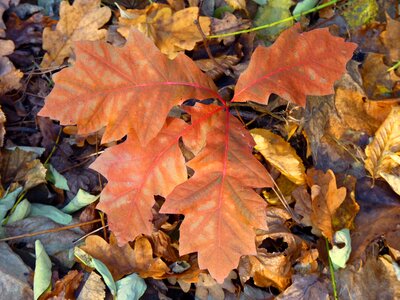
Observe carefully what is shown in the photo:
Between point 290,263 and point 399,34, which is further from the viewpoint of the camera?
point 399,34

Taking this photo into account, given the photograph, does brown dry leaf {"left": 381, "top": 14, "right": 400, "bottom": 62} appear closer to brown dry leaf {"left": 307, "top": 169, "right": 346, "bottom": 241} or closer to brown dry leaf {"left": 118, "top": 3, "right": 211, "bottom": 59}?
brown dry leaf {"left": 307, "top": 169, "right": 346, "bottom": 241}

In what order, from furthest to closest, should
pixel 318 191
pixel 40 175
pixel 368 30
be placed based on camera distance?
pixel 368 30, pixel 40 175, pixel 318 191

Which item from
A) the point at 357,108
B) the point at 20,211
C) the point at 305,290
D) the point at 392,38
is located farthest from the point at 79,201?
the point at 392,38

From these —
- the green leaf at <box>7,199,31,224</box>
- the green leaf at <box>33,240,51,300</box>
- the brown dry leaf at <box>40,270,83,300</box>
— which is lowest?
the brown dry leaf at <box>40,270,83,300</box>

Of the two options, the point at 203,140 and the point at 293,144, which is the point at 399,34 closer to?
the point at 293,144

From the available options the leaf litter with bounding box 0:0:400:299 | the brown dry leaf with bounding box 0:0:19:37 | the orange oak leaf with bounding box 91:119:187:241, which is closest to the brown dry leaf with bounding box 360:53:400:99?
the leaf litter with bounding box 0:0:400:299

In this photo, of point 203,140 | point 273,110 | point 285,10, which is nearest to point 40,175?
point 203,140

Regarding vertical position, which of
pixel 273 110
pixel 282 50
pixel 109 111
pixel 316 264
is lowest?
pixel 316 264

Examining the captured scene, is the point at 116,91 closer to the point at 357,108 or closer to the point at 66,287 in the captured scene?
the point at 66,287
